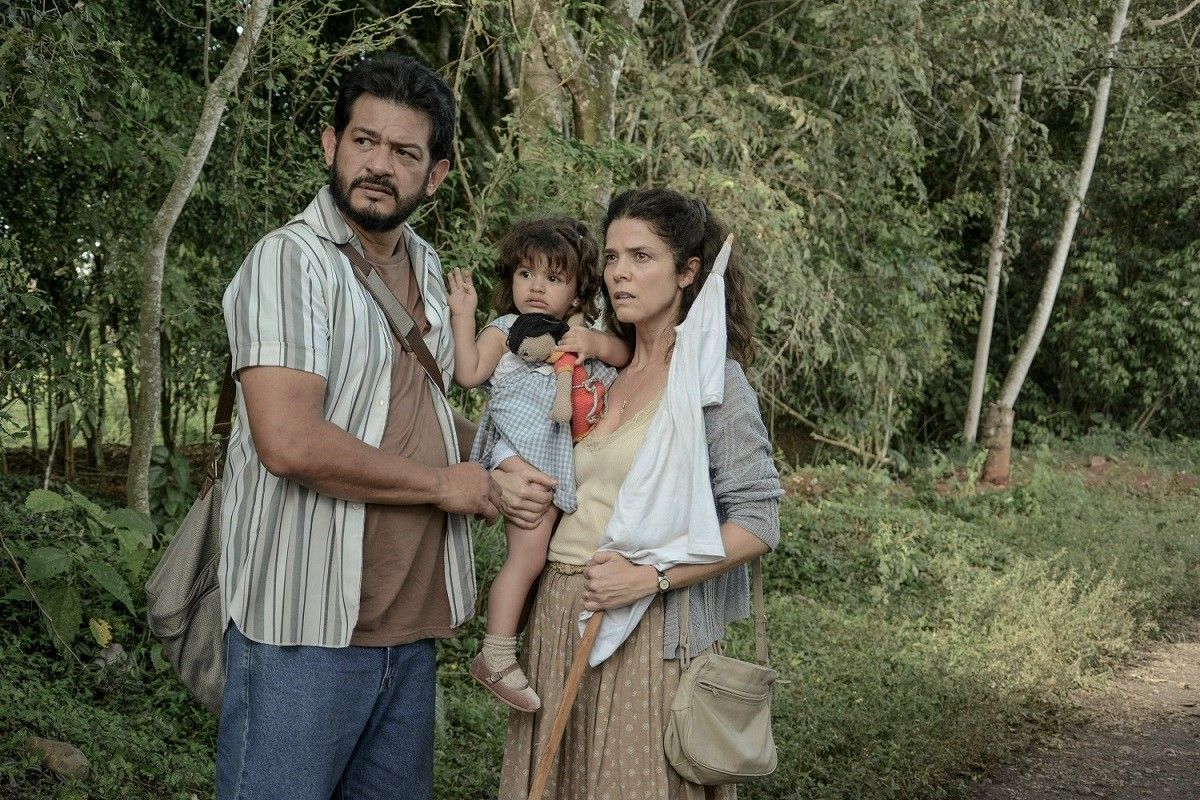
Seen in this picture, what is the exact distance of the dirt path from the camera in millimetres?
5113

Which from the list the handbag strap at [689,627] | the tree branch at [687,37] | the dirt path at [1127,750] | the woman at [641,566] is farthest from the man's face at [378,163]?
the tree branch at [687,37]

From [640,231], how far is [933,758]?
10.7ft

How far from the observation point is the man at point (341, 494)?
2189 millimetres

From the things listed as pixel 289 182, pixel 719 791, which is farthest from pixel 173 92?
pixel 719 791

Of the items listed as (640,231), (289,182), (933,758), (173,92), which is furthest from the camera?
(173,92)

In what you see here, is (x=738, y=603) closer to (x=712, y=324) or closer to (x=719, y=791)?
(x=719, y=791)

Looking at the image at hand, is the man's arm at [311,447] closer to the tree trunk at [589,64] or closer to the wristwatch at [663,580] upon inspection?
the wristwatch at [663,580]

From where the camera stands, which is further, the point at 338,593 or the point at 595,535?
the point at 595,535

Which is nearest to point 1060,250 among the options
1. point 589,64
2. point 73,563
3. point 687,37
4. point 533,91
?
point 687,37

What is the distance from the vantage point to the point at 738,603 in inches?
111

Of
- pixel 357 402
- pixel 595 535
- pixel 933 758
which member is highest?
pixel 357 402

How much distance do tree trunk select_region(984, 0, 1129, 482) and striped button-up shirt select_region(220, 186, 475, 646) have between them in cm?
1068

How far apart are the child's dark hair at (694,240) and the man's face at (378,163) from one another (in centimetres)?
53

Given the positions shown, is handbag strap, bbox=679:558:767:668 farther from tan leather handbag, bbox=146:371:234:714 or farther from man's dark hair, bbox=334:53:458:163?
man's dark hair, bbox=334:53:458:163
